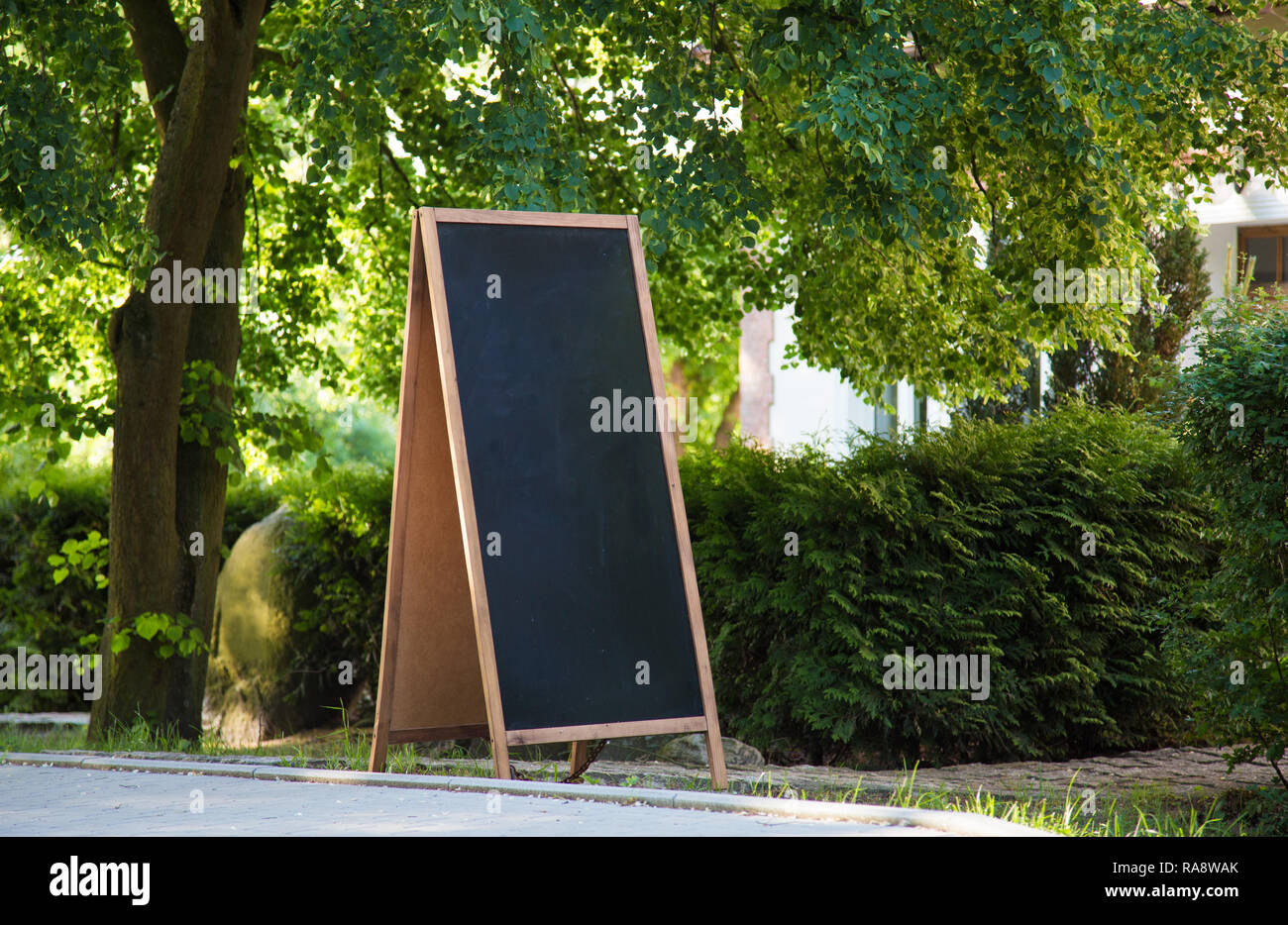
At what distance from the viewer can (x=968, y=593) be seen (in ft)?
28.1

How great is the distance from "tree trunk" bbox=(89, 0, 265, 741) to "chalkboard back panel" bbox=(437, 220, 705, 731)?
3915 mm

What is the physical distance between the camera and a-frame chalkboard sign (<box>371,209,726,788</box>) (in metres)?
5.28

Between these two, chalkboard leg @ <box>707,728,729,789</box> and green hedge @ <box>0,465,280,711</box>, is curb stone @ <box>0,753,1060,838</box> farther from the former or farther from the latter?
green hedge @ <box>0,465,280,711</box>

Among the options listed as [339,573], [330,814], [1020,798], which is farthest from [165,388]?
[1020,798]

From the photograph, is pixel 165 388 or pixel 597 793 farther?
pixel 165 388

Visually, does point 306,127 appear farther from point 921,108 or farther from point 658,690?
point 658,690

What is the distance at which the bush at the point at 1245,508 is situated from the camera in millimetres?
6359

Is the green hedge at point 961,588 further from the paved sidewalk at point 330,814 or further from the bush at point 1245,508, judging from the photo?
the paved sidewalk at point 330,814

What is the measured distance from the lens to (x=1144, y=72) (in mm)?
8180

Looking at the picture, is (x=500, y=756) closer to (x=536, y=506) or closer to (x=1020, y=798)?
(x=536, y=506)

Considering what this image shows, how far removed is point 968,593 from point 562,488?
4001 mm

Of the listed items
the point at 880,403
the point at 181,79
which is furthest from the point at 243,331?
the point at 880,403

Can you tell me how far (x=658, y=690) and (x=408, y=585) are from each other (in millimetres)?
1220

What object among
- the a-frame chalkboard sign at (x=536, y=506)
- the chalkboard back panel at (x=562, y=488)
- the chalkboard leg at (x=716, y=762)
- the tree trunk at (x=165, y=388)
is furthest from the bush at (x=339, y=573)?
the chalkboard leg at (x=716, y=762)
